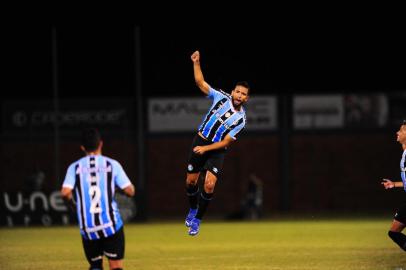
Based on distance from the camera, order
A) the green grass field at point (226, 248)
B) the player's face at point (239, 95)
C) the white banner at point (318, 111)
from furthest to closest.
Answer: the white banner at point (318, 111) → the green grass field at point (226, 248) → the player's face at point (239, 95)

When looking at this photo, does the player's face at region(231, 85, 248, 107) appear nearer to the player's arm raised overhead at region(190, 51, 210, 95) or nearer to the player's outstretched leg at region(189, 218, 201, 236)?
the player's arm raised overhead at region(190, 51, 210, 95)

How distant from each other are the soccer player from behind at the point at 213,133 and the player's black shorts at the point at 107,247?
343 centimetres

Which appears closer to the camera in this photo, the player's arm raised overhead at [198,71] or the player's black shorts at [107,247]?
the player's black shorts at [107,247]

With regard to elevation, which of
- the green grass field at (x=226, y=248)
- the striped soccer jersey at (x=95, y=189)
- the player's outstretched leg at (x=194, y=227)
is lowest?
the green grass field at (x=226, y=248)

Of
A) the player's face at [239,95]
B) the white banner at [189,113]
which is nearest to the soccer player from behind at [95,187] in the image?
the player's face at [239,95]

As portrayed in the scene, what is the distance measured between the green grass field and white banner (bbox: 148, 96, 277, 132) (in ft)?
40.3

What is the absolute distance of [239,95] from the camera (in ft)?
45.5

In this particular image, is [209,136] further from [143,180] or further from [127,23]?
[127,23]

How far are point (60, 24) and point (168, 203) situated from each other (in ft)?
52.2

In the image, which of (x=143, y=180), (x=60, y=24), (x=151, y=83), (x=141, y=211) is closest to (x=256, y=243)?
(x=141, y=211)

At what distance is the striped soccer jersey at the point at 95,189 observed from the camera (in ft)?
33.1

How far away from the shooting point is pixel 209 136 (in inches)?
561

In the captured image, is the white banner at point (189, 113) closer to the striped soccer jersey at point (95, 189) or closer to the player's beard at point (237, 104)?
the player's beard at point (237, 104)

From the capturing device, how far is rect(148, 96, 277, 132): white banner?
3897 cm
